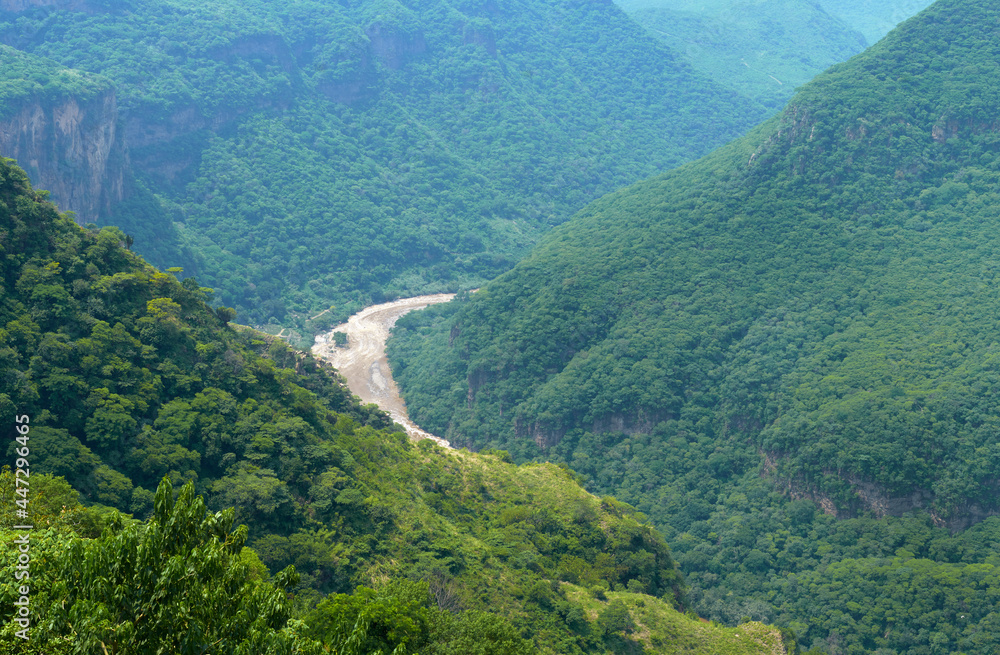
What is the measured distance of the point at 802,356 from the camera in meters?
93.4

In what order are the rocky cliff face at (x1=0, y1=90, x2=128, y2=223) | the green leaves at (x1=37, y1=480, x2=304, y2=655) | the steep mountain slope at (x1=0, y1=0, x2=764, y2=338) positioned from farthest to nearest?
the steep mountain slope at (x1=0, y1=0, x2=764, y2=338), the rocky cliff face at (x1=0, y1=90, x2=128, y2=223), the green leaves at (x1=37, y1=480, x2=304, y2=655)

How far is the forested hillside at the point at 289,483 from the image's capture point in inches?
1535

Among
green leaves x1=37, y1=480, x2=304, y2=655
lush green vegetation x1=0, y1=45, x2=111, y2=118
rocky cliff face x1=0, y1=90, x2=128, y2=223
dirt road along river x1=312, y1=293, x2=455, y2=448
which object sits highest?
lush green vegetation x1=0, y1=45, x2=111, y2=118

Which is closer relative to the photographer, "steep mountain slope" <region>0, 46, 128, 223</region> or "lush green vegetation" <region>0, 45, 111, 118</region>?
"lush green vegetation" <region>0, 45, 111, 118</region>

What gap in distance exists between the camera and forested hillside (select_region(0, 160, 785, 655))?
39.0 meters

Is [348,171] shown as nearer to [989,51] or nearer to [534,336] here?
[534,336]

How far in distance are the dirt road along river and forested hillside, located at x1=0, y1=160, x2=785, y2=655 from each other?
3474 centimetres

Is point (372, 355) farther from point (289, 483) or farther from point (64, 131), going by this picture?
point (289, 483)

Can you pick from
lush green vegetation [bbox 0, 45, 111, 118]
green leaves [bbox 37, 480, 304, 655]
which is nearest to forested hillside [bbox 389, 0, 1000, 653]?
green leaves [bbox 37, 480, 304, 655]

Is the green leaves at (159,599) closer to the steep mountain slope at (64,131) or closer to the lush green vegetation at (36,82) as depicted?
the steep mountain slope at (64,131)

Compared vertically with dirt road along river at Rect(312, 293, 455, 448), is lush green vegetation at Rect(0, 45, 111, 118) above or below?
above

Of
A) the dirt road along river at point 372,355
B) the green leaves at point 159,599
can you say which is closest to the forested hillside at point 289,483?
the green leaves at point 159,599

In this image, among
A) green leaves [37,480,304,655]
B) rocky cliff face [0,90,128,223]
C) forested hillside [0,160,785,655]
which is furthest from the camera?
rocky cliff face [0,90,128,223]

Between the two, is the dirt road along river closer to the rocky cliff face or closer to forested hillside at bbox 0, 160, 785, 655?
forested hillside at bbox 0, 160, 785, 655
